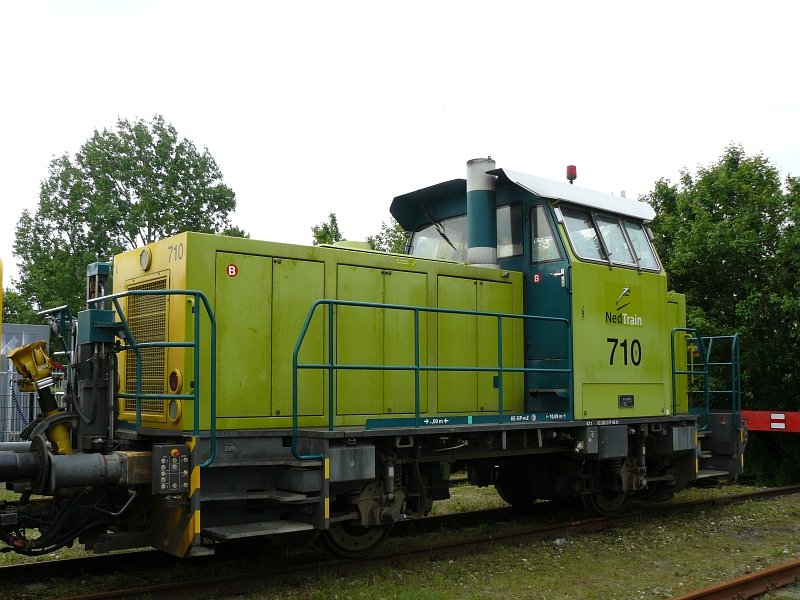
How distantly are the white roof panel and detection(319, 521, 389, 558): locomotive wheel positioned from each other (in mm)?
4033

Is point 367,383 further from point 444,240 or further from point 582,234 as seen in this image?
point 582,234

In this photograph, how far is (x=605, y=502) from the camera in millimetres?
9320

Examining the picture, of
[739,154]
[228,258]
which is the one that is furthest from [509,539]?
[739,154]

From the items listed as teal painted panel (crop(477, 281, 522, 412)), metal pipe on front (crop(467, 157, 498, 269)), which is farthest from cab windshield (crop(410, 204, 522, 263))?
teal painted panel (crop(477, 281, 522, 412))

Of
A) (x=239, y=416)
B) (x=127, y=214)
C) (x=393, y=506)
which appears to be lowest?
(x=393, y=506)

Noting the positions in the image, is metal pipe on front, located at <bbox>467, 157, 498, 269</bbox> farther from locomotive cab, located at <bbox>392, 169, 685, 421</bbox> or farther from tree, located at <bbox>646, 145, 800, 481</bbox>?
tree, located at <bbox>646, 145, 800, 481</bbox>

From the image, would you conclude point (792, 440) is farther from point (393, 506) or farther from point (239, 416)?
point (239, 416)

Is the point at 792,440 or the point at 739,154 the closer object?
the point at 792,440

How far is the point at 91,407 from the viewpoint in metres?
5.80

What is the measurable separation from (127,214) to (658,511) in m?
33.7

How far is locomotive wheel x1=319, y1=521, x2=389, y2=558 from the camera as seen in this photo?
22.0ft

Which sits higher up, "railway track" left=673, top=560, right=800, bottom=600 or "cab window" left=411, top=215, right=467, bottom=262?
"cab window" left=411, top=215, right=467, bottom=262

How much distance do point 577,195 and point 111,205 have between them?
107ft

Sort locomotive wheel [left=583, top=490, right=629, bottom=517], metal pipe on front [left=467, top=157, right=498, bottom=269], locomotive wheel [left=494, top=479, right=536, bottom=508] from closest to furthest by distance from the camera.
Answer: metal pipe on front [left=467, top=157, right=498, bottom=269], locomotive wheel [left=583, top=490, right=629, bottom=517], locomotive wheel [left=494, top=479, right=536, bottom=508]
